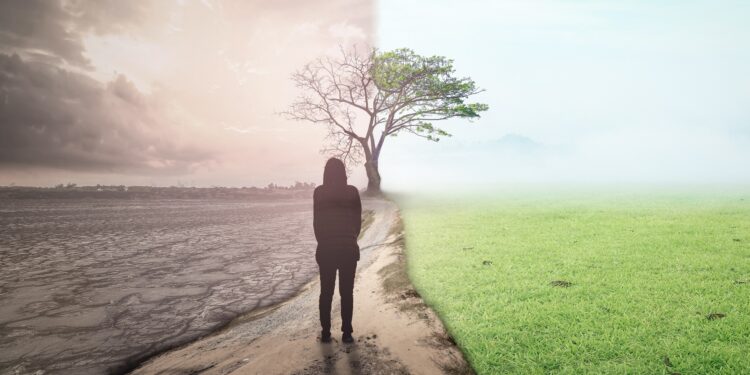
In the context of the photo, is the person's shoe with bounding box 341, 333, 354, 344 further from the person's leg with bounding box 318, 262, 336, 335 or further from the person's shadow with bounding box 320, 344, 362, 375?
the person's leg with bounding box 318, 262, 336, 335

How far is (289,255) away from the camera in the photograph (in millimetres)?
15062

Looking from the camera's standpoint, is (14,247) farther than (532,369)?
Yes

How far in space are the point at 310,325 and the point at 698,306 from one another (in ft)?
21.0

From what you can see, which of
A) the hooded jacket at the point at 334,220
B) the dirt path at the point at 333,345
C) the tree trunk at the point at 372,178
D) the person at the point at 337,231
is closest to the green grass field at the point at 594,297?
the dirt path at the point at 333,345

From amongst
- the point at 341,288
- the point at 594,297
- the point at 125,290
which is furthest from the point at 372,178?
the point at 341,288

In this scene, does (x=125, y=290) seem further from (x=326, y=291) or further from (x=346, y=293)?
(x=346, y=293)

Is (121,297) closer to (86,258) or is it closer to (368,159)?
(86,258)

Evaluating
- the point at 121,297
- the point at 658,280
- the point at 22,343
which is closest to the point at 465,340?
the point at 658,280

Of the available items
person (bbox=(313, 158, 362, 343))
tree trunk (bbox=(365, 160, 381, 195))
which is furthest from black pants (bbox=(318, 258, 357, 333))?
tree trunk (bbox=(365, 160, 381, 195))

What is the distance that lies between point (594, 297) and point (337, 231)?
191 inches

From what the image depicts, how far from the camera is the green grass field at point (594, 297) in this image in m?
4.98

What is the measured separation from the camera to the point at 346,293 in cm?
579

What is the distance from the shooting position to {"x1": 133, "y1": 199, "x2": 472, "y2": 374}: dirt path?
16.5ft

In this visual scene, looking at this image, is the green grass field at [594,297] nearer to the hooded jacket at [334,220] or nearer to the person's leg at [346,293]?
the person's leg at [346,293]
